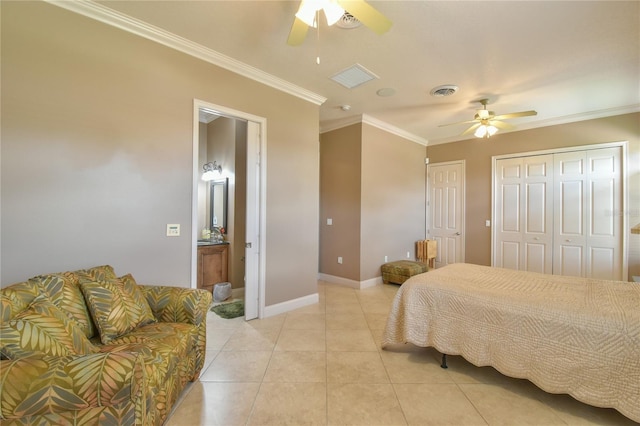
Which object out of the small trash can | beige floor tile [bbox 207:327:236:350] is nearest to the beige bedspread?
beige floor tile [bbox 207:327:236:350]

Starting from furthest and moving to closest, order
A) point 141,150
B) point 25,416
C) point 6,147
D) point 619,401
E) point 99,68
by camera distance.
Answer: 1. point 141,150
2. point 99,68
3. point 6,147
4. point 619,401
5. point 25,416

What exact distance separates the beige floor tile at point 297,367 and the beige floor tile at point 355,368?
0.07 meters

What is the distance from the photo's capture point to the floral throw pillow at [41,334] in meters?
1.15

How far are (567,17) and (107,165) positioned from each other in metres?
4.02

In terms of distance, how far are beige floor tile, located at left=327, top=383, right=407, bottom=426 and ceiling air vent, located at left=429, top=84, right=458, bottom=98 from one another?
342 cm

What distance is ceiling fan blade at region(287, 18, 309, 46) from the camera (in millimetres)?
1775

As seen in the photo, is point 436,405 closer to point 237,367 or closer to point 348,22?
point 237,367

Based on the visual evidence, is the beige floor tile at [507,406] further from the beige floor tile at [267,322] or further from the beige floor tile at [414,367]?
the beige floor tile at [267,322]

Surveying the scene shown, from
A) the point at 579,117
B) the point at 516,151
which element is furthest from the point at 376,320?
the point at 579,117

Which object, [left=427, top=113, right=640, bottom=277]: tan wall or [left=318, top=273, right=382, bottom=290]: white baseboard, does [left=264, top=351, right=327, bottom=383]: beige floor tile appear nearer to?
[left=318, top=273, right=382, bottom=290]: white baseboard

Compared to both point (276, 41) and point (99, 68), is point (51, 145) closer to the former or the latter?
point (99, 68)

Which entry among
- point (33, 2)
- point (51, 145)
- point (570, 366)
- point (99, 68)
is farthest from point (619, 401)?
point (33, 2)

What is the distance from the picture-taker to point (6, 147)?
1.81 m

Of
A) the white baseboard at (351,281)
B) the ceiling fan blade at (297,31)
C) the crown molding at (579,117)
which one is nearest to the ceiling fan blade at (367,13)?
the ceiling fan blade at (297,31)
